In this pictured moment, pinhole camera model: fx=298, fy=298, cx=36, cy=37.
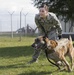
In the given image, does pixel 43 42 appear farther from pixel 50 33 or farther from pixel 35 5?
pixel 35 5

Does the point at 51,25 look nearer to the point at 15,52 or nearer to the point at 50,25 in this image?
the point at 50,25

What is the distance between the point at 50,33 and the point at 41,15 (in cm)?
82

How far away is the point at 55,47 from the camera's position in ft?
25.2

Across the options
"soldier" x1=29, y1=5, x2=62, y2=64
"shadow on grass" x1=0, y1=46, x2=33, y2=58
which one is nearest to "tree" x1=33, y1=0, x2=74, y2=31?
"shadow on grass" x1=0, y1=46, x2=33, y2=58

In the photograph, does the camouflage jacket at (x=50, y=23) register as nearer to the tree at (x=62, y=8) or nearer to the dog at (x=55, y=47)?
the dog at (x=55, y=47)

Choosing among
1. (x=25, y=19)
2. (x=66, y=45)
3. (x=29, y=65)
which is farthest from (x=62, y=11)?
(x=25, y=19)

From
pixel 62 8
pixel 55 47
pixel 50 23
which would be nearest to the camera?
pixel 55 47

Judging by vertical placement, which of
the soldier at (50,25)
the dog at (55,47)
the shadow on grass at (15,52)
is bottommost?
the shadow on grass at (15,52)

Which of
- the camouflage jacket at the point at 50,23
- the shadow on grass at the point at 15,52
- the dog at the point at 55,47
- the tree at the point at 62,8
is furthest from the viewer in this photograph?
the tree at the point at 62,8

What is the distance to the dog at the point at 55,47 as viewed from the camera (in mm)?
7336

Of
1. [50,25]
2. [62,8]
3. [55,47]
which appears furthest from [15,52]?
[55,47]

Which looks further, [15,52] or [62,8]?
[62,8]

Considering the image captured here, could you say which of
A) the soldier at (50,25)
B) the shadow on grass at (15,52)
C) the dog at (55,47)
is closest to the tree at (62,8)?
the shadow on grass at (15,52)

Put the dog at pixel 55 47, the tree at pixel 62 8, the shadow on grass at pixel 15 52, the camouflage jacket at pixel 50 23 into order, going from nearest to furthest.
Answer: the dog at pixel 55 47
the camouflage jacket at pixel 50 23
the shadow on grass at pixel 15 52
the tree at pixel 62 8
